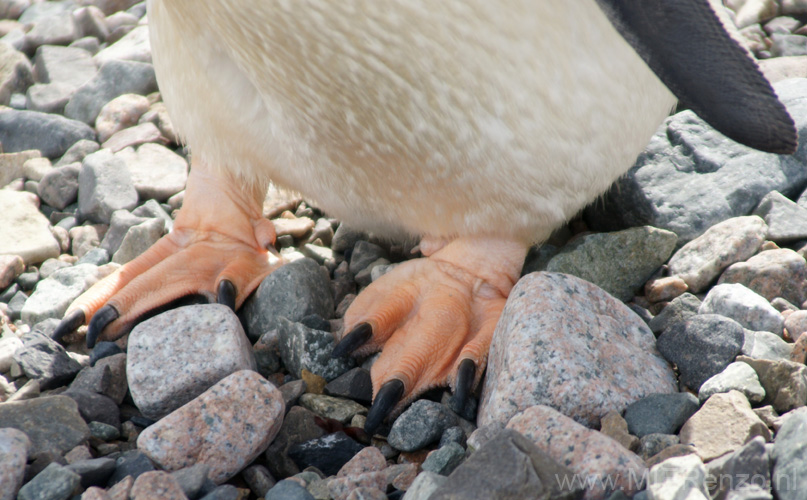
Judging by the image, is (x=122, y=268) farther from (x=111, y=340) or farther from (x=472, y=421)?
(x=472, y=421)

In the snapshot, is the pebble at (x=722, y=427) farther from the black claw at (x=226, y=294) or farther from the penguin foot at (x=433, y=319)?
the black claw at (x=226, y=294)

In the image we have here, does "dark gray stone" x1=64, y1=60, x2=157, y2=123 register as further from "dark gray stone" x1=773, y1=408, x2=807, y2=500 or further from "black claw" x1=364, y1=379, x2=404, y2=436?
"dark gray stone" x1=773, y1=408, x2=807, y2=500

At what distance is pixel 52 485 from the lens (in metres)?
1.04

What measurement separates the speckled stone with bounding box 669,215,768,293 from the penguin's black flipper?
270mm

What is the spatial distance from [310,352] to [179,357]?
24 centimetres

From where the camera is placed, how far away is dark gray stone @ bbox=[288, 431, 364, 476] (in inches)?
48.8

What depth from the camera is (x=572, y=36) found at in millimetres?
1331

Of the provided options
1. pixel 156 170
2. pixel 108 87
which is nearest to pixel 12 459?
pixel 156 170

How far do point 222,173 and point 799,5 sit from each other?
212 centimetres

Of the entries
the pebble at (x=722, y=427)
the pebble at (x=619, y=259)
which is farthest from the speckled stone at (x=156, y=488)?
the pebble at (x=619, y=259)

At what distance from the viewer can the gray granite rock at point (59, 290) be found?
5.66 ft

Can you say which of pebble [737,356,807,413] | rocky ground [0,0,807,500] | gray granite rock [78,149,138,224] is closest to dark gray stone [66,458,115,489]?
rocky ground [0,0,807,500]

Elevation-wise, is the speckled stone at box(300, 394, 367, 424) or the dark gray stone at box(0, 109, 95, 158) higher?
the speckled stone at box(300, 394, 367, 424)

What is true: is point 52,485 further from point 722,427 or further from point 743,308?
point 743,308
